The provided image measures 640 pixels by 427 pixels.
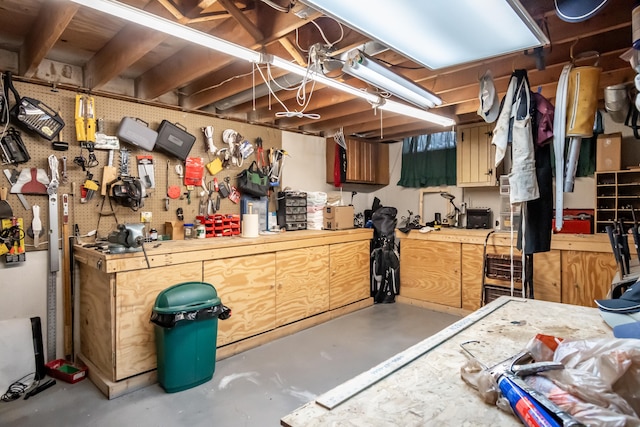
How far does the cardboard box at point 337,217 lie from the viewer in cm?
451

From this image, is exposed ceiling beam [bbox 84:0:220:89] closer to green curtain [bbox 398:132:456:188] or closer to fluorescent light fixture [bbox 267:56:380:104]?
fluorescent light fixture [bbox 267:56:380:104]

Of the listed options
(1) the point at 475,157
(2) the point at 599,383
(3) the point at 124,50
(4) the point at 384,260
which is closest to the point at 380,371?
(2) the point at 599,383

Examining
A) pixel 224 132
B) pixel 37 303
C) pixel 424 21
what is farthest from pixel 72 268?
pixel 424 21

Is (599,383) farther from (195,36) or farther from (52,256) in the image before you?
(52,256)

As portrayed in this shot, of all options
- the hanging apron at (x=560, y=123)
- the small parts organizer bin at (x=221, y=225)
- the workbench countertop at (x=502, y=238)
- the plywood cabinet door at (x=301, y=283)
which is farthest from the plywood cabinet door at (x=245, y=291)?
the hanging apron at (x=560, y=123)

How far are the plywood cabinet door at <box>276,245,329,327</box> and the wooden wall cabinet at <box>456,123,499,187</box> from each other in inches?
90.7

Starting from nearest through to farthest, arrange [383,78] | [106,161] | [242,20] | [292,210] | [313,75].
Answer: [242,20], [383,78], [313,75], [106,161], [292,210]

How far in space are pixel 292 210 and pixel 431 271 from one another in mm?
2014

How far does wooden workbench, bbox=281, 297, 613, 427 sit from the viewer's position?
98cm

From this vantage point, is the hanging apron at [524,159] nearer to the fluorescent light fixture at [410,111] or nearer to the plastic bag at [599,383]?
the fluorescent light fixture at [410,111]

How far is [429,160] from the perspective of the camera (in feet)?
18.4

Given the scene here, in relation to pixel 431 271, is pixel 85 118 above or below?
above

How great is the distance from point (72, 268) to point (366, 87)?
10.1ft

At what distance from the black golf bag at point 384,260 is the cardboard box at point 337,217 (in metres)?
0.54
